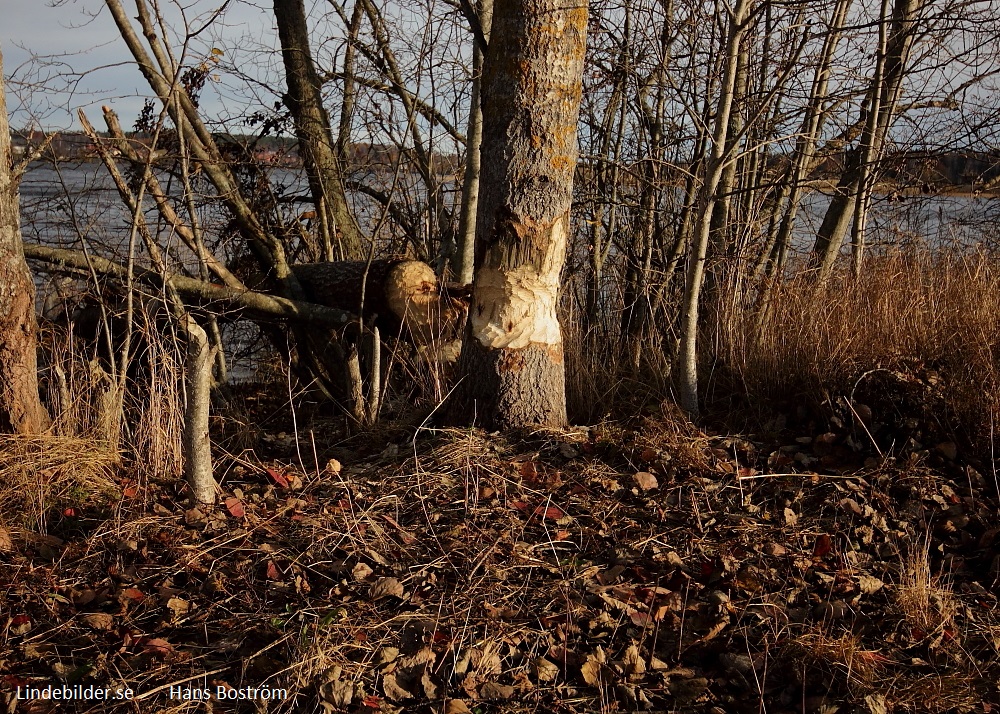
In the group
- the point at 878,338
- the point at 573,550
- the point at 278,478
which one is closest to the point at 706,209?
the point at 878,338

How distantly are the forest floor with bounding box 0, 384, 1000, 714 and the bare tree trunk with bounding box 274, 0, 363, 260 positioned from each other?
3.20 meters

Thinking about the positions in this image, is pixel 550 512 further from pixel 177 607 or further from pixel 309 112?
pixel 309 112

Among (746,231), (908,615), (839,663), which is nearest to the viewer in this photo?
(839,663)

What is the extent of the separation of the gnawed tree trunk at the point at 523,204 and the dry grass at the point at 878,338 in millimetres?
1373

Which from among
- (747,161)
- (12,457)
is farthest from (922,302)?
(12,457)

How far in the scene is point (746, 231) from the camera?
17.5 feet

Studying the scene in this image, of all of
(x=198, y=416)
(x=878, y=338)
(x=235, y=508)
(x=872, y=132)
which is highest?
(x=872, y=132)

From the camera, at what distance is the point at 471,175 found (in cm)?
552

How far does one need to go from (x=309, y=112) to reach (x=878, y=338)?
189 inches

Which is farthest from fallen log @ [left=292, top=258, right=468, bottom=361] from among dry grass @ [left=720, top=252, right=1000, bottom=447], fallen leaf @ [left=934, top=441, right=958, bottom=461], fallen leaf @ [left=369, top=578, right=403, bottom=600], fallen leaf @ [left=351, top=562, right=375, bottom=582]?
fallen leaf @ [left=934, top=441, right=958, bottom=461]

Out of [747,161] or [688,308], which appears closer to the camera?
[688,308]

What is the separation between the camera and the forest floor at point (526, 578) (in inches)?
99.8

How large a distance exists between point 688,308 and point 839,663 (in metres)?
2.18

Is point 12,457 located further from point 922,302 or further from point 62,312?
point 922,302
